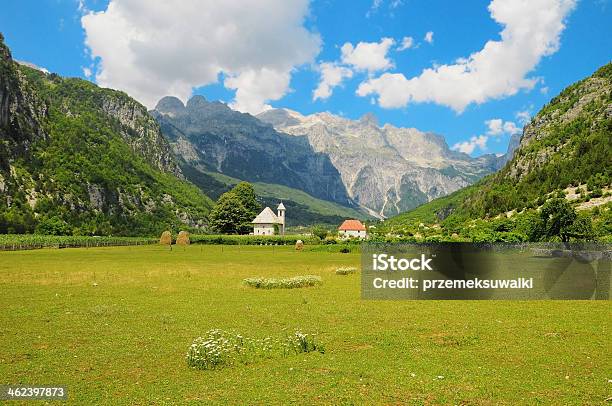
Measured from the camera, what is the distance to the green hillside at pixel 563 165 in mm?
129000

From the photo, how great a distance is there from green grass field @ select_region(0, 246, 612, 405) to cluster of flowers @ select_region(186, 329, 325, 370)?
49cm

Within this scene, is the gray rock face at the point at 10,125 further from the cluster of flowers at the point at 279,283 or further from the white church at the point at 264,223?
the cluster of flowers at the point at 279,283

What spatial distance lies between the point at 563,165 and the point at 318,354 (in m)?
158

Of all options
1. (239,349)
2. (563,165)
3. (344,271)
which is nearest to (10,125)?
(344,271)

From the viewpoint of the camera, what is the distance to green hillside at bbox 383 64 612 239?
423 feet

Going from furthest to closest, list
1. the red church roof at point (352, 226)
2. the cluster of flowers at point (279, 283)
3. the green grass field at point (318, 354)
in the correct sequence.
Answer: the red church roof at point (352, 226) → the cluster of flowers at point (279, 283) → the green grass field at point (318, 354)

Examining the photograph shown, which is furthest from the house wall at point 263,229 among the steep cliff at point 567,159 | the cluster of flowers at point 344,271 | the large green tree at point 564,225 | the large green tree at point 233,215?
the cluster of flowers at point 344,271

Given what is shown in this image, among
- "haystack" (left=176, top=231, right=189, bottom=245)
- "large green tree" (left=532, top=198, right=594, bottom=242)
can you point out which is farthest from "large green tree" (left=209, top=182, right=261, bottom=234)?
"large green tree" (left=532, top=198, right=594, bottom=242)

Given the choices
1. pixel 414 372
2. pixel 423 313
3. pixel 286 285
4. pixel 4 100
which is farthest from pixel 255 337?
pixel 4 100

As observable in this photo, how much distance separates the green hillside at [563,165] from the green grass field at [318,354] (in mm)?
87262

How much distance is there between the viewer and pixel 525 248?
84.4 m

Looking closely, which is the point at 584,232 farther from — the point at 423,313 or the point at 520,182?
the point at 520,182

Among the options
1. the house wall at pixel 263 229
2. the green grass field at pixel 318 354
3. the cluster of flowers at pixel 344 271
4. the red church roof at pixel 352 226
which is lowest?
the green grass field at pixel 318 354

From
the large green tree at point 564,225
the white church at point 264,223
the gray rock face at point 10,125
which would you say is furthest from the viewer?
the gray rock face at point 10,125
